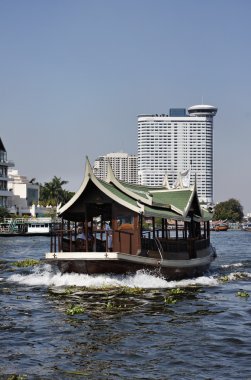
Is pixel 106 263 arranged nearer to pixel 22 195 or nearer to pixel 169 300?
pixel 169 300

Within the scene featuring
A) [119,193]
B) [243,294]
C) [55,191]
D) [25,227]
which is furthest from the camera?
[55,191]

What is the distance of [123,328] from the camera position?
19.0 meters

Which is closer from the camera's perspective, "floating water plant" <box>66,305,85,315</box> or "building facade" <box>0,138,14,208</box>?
"floating water plant" <box>66,305,85,315</box>

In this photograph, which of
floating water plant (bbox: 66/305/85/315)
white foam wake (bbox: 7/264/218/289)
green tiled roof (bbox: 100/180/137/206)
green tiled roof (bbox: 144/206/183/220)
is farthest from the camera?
green tiled roof (bbox: 144/206/183/220)

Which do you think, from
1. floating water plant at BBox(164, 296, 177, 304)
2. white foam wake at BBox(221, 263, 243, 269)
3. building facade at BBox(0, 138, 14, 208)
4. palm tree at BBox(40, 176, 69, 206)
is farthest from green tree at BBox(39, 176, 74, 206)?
floating water plant at BBox(164, 296, 177, 304)

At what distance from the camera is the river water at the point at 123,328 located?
14922 mm

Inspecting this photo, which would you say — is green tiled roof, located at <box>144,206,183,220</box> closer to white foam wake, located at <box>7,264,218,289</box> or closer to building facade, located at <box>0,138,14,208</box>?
white foam wake, located at <box>7,264,218,289</box>

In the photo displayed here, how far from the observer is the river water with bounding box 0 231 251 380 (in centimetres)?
1492

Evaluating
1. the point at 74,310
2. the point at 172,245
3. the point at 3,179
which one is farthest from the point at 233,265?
the point at 3,179

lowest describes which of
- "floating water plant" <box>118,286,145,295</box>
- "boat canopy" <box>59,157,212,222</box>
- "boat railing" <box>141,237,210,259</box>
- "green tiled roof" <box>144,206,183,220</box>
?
"floating water plant" <box>118,286,145,295</box>

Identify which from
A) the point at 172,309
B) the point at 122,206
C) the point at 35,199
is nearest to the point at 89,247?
the point at 122,206

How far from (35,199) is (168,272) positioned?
391 feet

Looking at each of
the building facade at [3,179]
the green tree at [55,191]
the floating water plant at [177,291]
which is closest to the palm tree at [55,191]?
the green tree at [55,191]

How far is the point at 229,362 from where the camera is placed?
609 inches
